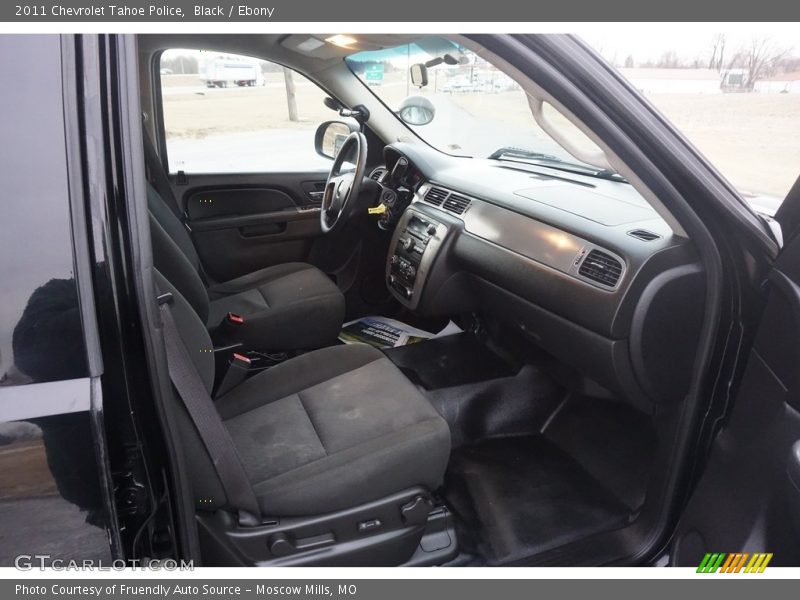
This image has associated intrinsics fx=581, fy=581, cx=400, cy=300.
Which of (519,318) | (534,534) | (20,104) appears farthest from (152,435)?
(519,318)

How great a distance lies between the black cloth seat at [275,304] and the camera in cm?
221

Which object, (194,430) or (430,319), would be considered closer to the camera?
(194,430)

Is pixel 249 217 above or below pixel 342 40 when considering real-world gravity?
below

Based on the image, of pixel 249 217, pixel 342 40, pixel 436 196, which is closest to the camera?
pixel 342 40

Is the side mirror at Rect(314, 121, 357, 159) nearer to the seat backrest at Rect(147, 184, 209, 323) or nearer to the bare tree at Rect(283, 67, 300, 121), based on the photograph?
the bare tree at Rect(283, 67, 300, 121)

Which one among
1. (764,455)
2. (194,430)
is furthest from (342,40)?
(764,455)

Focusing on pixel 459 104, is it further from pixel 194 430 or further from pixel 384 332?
pixel 194 430

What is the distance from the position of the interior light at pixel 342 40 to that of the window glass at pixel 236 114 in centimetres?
56

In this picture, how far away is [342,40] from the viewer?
199 cm

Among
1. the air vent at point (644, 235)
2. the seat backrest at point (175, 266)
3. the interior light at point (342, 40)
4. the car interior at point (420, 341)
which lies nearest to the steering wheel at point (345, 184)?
the car interior at point (420, 341)

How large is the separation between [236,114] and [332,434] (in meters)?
2.02

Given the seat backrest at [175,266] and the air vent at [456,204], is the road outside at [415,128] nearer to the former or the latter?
the air vent at [456,204]

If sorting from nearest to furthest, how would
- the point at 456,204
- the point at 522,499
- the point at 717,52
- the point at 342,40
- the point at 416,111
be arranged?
1. the point at 717,52
2. the point at 522,499
3. the point at 342,40
4. the point at 456,204
5. the point at 416,111

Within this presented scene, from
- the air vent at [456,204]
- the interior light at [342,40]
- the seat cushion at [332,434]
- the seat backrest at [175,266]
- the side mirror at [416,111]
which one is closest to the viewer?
the seat cushion at [332,434]
